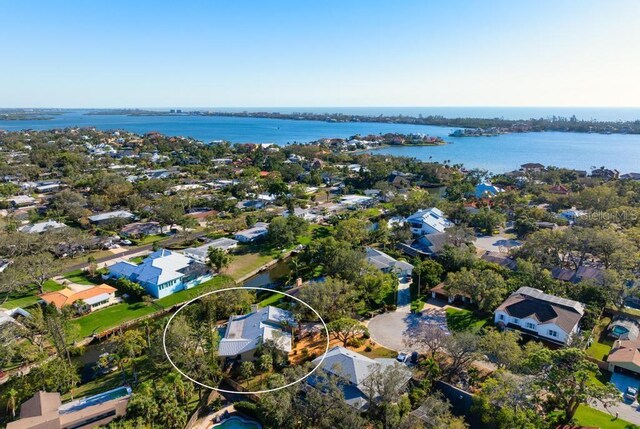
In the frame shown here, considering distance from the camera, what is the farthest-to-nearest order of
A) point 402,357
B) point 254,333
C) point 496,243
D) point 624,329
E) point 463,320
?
1. point 496,243
2. point 463,320
3. point 624,329
4. point 254,333
5. point 402,357

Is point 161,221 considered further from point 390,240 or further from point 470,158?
point 470,158

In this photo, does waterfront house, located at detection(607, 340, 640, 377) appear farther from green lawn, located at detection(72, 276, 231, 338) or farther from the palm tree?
the palm tree

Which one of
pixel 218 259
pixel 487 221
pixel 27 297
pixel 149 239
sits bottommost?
pixel 27 297

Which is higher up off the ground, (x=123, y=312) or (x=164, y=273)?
(x=164, y=273)

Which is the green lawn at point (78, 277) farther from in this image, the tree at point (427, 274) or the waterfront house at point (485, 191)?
the waterfront house at point (485, 191)

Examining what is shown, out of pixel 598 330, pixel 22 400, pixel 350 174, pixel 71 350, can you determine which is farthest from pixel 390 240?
pixel 350 174

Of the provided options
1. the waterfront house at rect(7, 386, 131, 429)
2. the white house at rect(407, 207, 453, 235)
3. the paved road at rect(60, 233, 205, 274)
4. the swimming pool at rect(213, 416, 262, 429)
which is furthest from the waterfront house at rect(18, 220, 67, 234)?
the white house at rect(407, 207, 453, 235)

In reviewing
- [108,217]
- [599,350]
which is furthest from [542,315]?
[108,217]

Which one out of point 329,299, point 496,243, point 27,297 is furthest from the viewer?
point 496,243

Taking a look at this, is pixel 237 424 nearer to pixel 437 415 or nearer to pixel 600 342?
pixel 437 415
